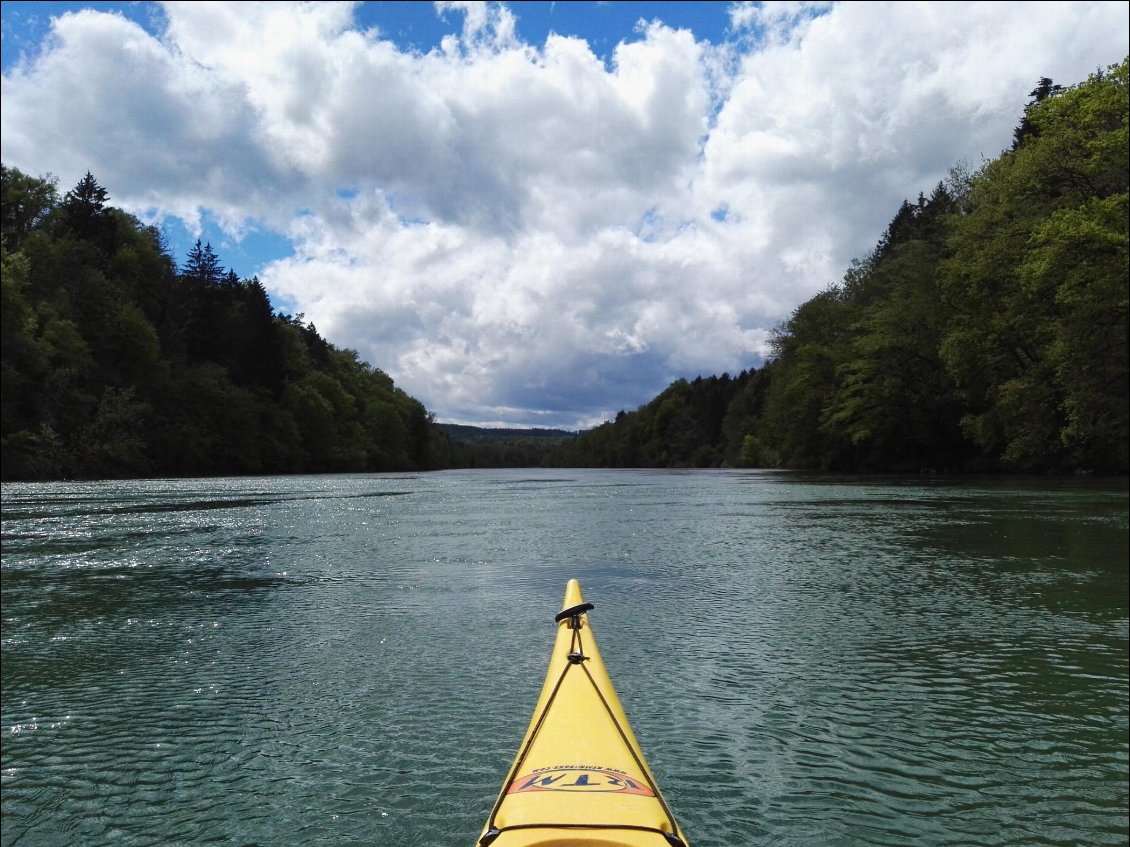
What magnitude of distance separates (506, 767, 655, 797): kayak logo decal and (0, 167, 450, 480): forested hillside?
47526 mm

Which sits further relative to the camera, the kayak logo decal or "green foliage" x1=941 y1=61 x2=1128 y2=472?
"green foliage" x1=941 y1=61 x2=1128 y2=472

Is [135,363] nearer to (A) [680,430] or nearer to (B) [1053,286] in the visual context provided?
(B) [1053,286]

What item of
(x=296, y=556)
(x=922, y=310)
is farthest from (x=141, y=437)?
(x=922, y=310)

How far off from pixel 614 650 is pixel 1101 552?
33.3ft

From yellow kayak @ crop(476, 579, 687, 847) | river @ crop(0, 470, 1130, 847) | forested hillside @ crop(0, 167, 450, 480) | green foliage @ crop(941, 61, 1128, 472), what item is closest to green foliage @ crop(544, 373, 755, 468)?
forested hillside @ crop(0, 167, 450, 480)

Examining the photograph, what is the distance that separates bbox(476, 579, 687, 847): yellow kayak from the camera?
2.80 metres

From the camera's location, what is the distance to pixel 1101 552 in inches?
495

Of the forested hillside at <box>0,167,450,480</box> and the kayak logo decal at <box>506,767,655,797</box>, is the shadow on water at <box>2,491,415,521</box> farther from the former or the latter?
the kayak logo decal at <box>506,767,655,797</box>

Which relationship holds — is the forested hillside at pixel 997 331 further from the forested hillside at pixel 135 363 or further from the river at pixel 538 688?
the forested hillside at pixel 135 363

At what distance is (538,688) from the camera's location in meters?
6.17

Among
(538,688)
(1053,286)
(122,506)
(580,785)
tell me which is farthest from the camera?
(1053,286)

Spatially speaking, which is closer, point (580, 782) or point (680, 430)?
point (580, 782)

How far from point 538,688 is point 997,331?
35082 millimetres

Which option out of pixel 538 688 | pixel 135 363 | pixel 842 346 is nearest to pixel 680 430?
pixel 842 346
